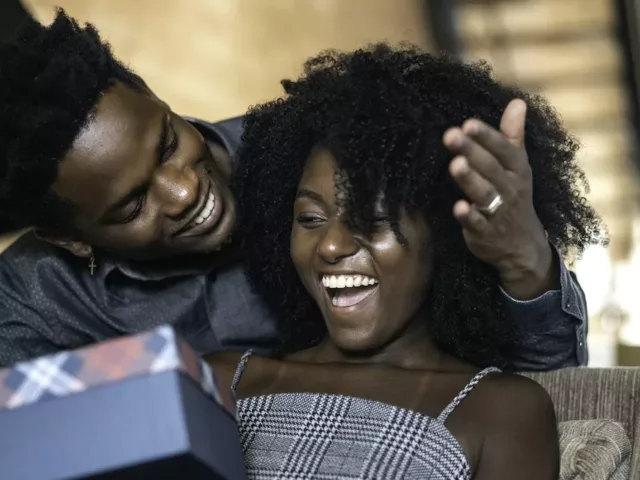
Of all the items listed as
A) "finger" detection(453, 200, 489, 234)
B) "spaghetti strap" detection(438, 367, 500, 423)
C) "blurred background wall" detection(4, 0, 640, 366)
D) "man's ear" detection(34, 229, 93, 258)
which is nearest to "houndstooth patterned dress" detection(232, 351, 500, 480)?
"spaghetti strap" detection(438, 367, 500, 423)

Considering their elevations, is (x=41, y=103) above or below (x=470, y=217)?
above

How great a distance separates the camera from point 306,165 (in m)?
1.18

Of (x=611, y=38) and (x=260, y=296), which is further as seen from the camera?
(x=611, y=38)

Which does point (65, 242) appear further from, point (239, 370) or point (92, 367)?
point (92, 367)

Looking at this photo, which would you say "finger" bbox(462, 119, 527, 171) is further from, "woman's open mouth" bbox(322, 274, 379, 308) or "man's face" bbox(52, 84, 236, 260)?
"man's face" bbox(52, 84, 236, 260)

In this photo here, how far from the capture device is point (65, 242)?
143cm

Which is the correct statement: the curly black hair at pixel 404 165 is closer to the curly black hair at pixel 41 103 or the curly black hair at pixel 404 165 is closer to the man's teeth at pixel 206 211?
the man's teeth at pixel 206 211

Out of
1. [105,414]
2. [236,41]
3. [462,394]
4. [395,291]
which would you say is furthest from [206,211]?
[236,41]

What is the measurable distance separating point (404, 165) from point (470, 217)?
154 millimetres

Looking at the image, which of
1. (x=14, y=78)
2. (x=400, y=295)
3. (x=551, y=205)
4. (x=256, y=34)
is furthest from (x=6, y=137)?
(x=256, y=34)

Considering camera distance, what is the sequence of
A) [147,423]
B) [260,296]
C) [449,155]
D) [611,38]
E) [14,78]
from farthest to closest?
[611,38] → [260,296] → [14,78] → [449,155] → [147,423]

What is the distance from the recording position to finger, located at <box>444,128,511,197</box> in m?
0.87

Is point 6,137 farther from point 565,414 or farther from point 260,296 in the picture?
point 565,414

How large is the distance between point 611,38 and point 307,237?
1.82 m
